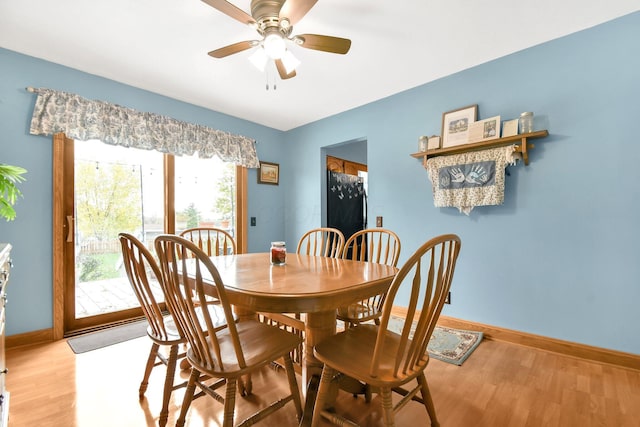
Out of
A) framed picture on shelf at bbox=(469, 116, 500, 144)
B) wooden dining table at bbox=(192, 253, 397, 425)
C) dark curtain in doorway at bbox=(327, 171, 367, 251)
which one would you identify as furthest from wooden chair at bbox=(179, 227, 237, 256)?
framed picture on shelf at bbox=(469, 116, 500, 144)

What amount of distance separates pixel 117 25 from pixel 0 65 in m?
1.13

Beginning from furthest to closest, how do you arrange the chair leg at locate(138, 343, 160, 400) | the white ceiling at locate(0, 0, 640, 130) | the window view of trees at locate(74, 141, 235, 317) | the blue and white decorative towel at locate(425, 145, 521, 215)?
the window view of trees at locate(74, 141, 235, 317)
the blue and white decorative towel at locate(425, 145, 521, 215)
the white ceiling at locate(0, 0, 640, 130)
the chair leg at locate(138, 343, 160, 400)

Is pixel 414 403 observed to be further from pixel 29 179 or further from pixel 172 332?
pixel 29 179

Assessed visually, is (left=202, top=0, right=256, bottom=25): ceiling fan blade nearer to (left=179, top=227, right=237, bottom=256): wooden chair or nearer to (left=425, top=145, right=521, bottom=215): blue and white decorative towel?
(left=179, top=227, right=237, bottom=256): wooden chair

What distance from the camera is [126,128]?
2777mm

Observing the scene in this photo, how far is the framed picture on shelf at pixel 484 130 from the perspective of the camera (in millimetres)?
2402

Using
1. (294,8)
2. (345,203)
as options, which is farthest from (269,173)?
(294,8)

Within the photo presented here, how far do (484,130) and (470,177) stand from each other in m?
0.42

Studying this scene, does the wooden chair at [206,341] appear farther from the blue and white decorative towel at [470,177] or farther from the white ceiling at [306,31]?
the blue and white decorative towel at [470,177]

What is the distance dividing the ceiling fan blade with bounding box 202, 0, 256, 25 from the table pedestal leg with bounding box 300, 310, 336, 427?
1.63 metres

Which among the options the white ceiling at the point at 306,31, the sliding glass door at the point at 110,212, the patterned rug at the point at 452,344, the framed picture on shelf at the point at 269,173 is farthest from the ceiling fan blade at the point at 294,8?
the framed picture on shelf at the point at 269,173

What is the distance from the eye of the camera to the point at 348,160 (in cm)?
468

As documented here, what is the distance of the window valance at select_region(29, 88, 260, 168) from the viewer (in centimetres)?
238

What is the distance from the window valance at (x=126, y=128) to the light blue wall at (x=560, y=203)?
234cm
